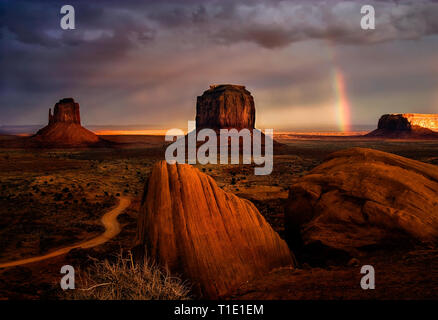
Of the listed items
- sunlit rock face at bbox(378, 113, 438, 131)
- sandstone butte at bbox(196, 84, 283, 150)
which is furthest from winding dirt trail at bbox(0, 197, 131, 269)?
sunlit rock face at bbox(378, 113, 438, 131)

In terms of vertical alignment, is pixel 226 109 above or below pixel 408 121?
above

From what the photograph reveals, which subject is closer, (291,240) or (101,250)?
(291,240)

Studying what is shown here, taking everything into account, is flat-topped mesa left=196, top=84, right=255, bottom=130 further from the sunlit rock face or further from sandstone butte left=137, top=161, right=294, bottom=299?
sandstone butte left=137, top=161, right=294, bottom=299

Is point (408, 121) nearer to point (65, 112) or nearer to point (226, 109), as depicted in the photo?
point (226, 109)

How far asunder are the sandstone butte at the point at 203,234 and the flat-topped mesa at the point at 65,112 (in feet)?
406

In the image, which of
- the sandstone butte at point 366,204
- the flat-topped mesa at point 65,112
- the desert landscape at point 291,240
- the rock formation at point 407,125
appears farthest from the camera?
the rock formation at point 407,125

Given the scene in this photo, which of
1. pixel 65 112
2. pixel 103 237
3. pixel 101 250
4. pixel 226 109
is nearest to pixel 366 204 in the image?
pixel 101 250

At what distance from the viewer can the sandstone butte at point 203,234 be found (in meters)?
7.65

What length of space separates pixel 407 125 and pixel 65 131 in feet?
509

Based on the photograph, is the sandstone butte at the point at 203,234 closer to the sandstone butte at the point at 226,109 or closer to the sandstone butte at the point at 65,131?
the sandstone butte at the point at 226,109

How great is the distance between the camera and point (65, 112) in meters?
119

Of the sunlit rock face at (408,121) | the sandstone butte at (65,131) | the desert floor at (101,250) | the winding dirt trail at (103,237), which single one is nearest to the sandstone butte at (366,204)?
the desert floor at (101,250)
